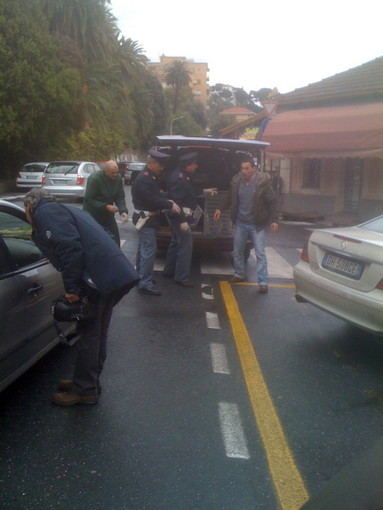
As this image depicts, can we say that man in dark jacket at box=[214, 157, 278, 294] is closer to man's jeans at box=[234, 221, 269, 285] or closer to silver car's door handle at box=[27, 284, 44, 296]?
man's jeans at box=[234, 221, 269, 285]

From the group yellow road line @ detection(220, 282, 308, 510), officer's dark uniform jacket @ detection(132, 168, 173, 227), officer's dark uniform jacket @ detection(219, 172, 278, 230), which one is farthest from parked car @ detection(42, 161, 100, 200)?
yellow road line @ detection(220, 282, 308, 510)

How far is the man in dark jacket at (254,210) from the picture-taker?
779cm

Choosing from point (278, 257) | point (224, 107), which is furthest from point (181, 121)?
point (278, 257)

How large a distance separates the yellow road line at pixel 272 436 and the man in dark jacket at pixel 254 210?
2.14 m

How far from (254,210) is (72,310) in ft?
14.4

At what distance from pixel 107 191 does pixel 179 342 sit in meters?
2.76

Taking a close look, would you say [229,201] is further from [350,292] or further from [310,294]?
[350,292]

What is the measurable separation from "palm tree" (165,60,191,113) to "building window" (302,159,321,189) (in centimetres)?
7733

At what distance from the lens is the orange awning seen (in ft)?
48.6

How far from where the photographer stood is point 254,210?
784 centimetres

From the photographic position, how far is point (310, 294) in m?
5.77

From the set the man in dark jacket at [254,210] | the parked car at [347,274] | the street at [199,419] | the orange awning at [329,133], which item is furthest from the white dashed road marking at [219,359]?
the orange awning at [329,133]

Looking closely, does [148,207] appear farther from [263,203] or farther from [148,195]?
[263,203]

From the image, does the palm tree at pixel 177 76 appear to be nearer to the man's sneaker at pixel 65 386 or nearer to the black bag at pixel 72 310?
the man's sneaker at pixel 65 386
